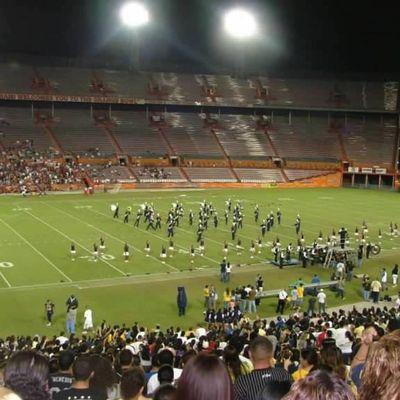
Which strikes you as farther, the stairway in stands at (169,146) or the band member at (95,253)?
the stairway in stands at (169,146)

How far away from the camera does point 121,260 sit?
24750 millimetres

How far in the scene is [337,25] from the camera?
2504 inches

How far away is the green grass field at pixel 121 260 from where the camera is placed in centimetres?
1842

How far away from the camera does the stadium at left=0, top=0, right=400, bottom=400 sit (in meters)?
12.2

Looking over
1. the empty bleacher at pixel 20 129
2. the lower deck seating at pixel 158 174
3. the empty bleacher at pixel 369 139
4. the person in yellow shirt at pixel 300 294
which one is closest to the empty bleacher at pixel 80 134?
the empty bleacher at pixel 20 129

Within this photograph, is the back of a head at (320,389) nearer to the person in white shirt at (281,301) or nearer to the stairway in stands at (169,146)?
the person in white shirt at (281,301)

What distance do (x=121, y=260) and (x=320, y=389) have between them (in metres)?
22.4

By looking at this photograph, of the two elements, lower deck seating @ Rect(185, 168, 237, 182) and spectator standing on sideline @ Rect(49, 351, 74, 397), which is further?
lower deck seating @ Rect(185, 168, 237, 182)

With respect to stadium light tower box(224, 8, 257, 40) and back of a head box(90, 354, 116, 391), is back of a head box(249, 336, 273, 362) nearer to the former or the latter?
back of a head box(90, 354, 116, 391)

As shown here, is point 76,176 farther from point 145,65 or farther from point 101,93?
point 145,65

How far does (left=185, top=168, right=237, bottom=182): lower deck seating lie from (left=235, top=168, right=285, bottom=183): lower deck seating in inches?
42.6

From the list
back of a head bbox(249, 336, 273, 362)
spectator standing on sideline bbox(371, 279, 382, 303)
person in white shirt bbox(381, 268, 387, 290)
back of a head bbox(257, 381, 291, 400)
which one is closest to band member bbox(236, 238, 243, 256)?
person in white shirt bbox(381, 268, 387, 290)

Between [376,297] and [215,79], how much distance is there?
167ft

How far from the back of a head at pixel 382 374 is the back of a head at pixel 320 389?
16 cm
